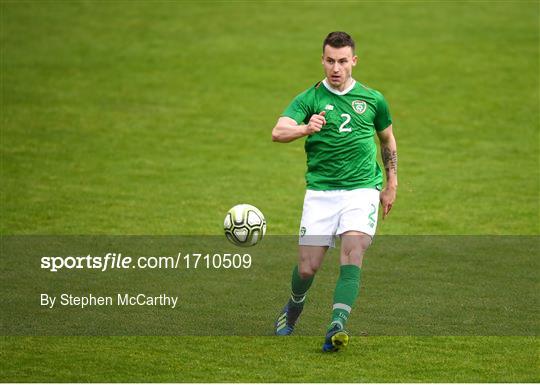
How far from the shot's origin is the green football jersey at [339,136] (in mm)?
9688

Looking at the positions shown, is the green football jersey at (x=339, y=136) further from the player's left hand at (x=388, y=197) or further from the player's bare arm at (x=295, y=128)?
the player's left hand at (x=388, y=197)

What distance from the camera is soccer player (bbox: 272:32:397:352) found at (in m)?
9.55

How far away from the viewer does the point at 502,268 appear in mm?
13312

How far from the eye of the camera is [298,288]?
10.1 metres

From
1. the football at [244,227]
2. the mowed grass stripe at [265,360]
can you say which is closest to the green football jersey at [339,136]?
the football at [244,227]

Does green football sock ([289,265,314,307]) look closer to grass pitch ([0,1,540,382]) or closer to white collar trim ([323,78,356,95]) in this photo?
grass pitch ([0,1,540,382])

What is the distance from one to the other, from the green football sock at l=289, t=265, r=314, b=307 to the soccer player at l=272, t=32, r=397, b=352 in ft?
0.30

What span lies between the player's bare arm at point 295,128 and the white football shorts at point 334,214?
71 centimetres

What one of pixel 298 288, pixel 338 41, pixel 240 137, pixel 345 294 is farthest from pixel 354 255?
pixel 240 137

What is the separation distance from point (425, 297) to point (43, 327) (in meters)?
4.23

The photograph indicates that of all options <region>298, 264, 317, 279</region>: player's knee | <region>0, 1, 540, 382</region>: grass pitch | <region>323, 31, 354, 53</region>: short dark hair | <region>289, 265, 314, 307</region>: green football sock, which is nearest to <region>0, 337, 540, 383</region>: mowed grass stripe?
<region>0, 1, 540, 382</region>: grass pitch

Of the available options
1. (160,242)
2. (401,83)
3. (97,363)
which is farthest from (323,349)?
(401,83)
